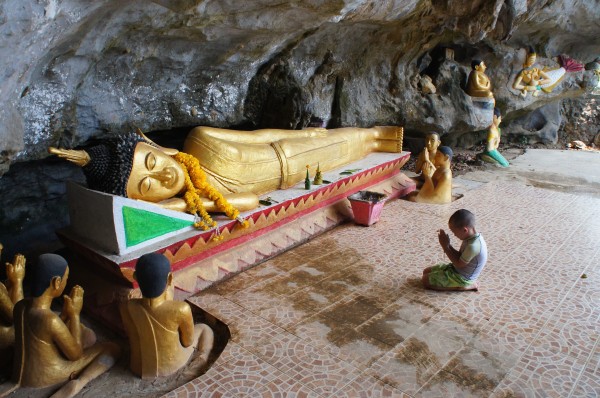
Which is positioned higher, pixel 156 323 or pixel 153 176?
pixel 153 176

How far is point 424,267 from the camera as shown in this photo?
14.5 feet

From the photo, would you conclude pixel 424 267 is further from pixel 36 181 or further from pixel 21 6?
pixel 36 181

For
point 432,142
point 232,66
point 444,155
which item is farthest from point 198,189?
point 432,142

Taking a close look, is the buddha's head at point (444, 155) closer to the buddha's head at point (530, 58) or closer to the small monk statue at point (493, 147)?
the small monk statue at point (493, 147)

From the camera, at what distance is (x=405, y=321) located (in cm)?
352

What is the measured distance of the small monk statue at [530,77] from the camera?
9.19m

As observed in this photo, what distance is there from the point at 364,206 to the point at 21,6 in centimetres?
375

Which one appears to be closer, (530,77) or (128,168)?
(128,168)

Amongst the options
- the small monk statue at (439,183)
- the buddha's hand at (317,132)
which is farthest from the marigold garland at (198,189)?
the small monk statue at (439,183)

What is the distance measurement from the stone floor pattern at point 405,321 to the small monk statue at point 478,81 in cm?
377

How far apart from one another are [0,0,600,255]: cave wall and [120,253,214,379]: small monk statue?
62.3 inches

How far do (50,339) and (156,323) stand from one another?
0.62m

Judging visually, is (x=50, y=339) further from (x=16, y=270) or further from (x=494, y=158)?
(x=494, y=158)

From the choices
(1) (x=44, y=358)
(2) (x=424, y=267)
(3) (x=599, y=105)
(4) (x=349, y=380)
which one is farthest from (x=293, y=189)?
(3) (x=599, y=105)
